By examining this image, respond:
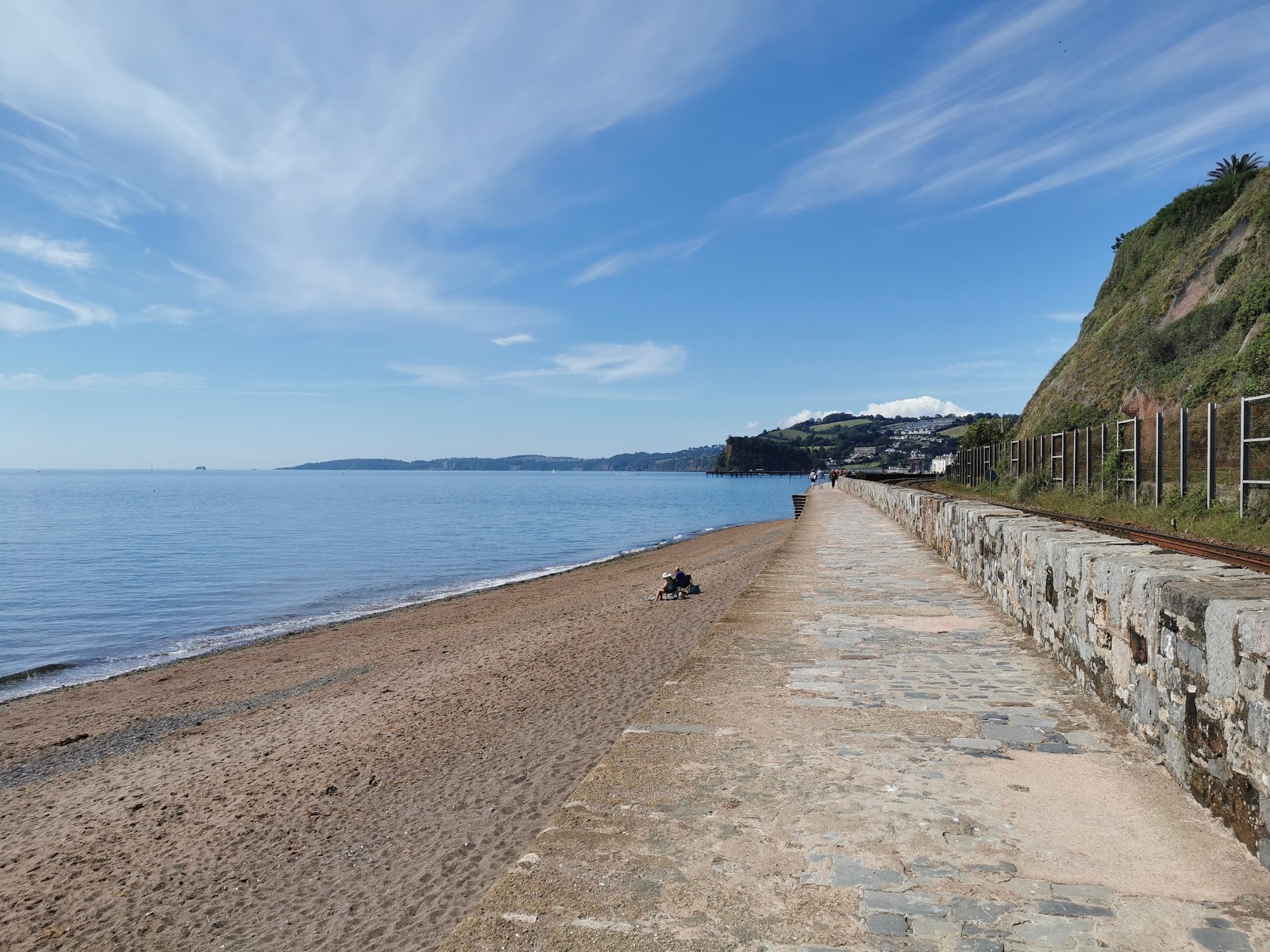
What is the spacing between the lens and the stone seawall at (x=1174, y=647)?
243 cm

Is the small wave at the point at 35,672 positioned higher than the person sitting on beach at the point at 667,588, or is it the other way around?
the person sitting on beach at the point at 667,588

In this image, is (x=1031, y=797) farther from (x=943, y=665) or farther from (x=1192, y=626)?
(x=943, y=665)

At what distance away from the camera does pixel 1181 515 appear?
523 inches

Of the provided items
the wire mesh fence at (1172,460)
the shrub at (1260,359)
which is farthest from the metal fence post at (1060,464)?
the shrub at (1260,359)

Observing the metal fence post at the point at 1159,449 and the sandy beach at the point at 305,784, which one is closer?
the sandy beach at the point at 305,784

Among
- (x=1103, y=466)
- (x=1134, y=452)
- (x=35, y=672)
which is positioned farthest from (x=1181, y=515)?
(x=35, y=672)

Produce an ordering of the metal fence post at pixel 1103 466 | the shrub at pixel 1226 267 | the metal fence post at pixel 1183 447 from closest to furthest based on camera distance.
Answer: the metal fence post at pixel 1183 447
the metal fence post at pixel 1103 466
the shrub at pixel 1226 267

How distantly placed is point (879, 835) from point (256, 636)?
1679 centimetres

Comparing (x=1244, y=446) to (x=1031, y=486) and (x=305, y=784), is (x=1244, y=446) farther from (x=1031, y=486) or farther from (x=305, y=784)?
(x=305, y=784)

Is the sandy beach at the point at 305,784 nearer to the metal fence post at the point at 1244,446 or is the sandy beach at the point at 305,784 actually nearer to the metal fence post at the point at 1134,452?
the metal fence post at the point at 1244,446

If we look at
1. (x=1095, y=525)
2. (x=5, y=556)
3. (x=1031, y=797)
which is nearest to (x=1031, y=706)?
(x=1031, y=797)

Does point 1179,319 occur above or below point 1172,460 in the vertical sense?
above

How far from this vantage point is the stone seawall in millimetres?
2428

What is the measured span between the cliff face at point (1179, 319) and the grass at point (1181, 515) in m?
4.72
